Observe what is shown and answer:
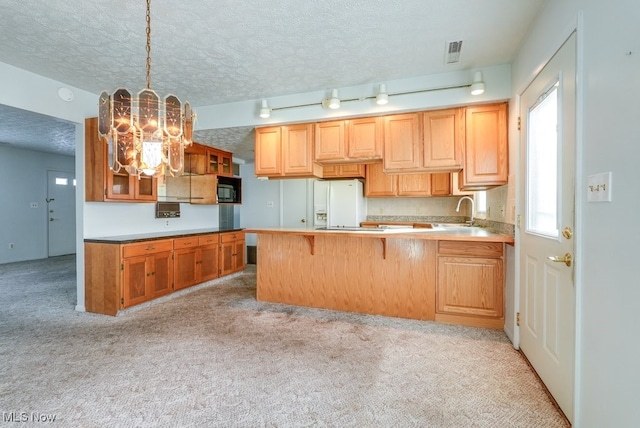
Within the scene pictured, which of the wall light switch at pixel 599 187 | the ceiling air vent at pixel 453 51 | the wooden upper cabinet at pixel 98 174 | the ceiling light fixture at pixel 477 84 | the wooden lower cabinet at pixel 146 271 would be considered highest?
the ceiling air vent at pixel 453 51

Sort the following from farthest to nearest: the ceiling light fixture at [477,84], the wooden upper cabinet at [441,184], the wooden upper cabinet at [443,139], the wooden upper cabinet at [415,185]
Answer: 1. the wooden upper cabinet at [415,185]
2. the wooden upper cabinet at [441,184]
3. the wooden upper cabinet at [443,139]
4. the ceiling light fixture at [477,84]

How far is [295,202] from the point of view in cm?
643

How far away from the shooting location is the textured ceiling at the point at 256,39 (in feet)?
6.91

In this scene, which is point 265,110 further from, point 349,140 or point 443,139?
point 443,139

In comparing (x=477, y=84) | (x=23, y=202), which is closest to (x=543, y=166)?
(x=477, y=84)

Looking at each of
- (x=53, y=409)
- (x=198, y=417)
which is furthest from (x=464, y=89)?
(x=53, y=409)

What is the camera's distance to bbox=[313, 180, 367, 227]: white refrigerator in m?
5.54

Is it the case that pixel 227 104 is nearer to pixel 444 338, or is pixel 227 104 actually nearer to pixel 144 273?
pixel 144 273

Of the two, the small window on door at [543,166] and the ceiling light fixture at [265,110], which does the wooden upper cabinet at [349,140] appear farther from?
the small window on door at [543,166]

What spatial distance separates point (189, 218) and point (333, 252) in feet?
9.74

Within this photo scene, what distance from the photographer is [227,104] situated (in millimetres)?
3992

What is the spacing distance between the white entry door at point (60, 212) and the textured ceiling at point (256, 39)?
5428 mm

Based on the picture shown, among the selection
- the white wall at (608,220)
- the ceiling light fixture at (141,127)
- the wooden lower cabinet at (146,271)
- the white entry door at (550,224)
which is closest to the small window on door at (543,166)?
the white entry door at (550,224)

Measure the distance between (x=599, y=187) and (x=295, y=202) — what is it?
17.7ft
